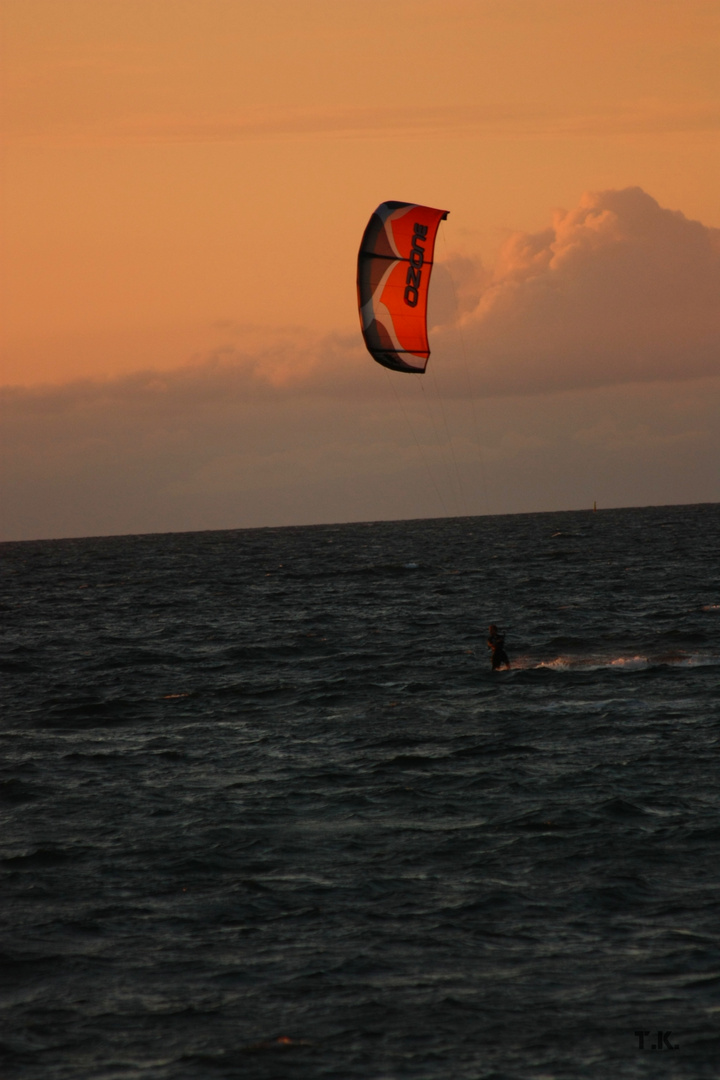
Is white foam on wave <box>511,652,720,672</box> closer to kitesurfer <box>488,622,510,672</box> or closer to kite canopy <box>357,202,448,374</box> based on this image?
kitesurfer <box>488,622,510,672</box>

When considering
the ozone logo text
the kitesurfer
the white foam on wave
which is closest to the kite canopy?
the ozone logo text

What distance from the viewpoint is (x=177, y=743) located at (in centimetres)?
2727

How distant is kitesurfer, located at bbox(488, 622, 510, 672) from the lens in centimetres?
3450

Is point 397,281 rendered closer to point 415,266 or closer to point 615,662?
point 415,266

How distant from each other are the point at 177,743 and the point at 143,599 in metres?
45.6

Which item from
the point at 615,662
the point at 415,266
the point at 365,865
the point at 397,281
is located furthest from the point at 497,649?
the point at 365,865

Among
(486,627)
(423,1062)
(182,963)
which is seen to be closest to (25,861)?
(182,963)

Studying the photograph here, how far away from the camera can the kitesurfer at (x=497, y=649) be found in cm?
3450

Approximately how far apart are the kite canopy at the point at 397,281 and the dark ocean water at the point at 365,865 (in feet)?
31.3

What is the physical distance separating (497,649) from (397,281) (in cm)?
1092

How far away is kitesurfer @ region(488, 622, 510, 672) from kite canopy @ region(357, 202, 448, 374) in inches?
316

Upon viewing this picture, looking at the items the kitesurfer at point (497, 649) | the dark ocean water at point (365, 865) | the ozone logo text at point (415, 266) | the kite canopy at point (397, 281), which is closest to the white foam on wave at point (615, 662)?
the dark ocean water at point (365, 865)

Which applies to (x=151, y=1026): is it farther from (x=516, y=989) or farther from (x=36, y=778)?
(x=36, y=778)

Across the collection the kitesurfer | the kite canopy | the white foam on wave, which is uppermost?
the kite canopy
